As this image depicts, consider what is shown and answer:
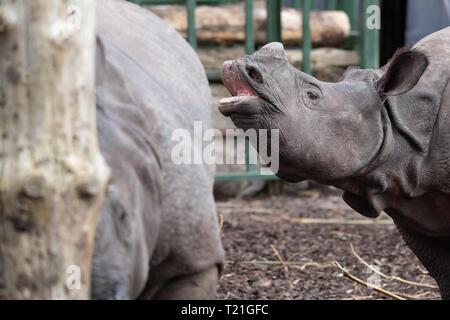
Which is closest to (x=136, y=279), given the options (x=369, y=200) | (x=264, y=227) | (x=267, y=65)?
(x=267, y=65)

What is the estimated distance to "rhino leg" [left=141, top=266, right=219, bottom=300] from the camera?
8.29 feet

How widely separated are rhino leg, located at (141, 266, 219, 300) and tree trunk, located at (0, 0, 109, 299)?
61 centimetres

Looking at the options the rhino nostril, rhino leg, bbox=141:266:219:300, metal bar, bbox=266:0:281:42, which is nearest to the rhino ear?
the rhino nostril

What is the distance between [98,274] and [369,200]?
1523mm

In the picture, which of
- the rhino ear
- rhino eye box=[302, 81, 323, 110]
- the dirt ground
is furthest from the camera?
the dirt ground

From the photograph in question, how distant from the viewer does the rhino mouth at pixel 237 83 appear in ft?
9.98

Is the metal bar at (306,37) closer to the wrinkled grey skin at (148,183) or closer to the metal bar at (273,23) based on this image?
the metal bar at (273,23)

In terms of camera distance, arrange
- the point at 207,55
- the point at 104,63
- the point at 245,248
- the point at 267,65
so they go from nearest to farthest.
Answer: the point at 104,63, the point at 267,65, the point at 245,248, the point at 207,55

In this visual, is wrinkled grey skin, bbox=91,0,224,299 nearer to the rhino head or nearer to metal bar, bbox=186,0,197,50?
the rhino head

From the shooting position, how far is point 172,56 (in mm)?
2893

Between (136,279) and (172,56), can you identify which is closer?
(136,279)

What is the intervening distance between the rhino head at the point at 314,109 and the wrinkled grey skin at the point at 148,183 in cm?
26

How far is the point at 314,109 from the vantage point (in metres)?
3.16

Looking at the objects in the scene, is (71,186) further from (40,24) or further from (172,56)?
(172,56)
